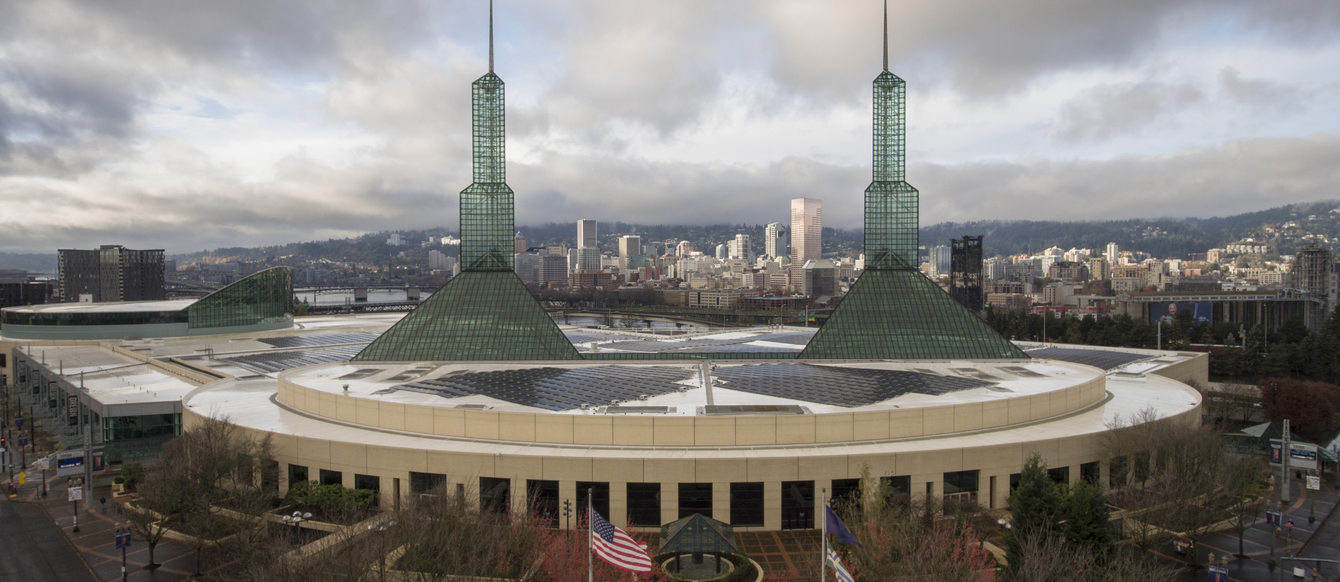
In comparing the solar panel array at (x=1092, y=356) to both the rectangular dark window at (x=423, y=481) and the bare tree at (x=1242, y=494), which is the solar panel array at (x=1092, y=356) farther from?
the rectangular dark window at (x=423, y=481)

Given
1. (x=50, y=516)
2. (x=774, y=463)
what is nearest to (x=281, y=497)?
(x=50, y=516)

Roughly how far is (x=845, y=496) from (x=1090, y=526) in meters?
8.10

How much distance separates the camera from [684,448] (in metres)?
28.0

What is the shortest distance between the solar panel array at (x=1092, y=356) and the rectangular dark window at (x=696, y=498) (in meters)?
37.0

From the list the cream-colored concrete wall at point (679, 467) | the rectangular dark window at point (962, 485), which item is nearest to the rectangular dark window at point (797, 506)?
the cream-colored concrete wall at point (679, 467)

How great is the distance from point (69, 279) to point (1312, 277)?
24389cm

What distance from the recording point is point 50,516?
3027 centimetres

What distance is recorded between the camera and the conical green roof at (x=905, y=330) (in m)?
45.9

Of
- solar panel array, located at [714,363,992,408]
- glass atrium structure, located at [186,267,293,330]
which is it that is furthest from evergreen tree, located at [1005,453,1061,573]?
glass atrium structure, located at [186,267,293,330]

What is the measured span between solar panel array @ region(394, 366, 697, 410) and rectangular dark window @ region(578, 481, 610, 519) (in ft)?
18.2

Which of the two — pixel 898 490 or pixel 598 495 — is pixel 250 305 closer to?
pixel 598 495

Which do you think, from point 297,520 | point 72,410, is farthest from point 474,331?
point 72,410

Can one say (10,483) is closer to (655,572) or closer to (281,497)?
(281,497)

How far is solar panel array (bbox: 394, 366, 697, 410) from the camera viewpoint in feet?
110
